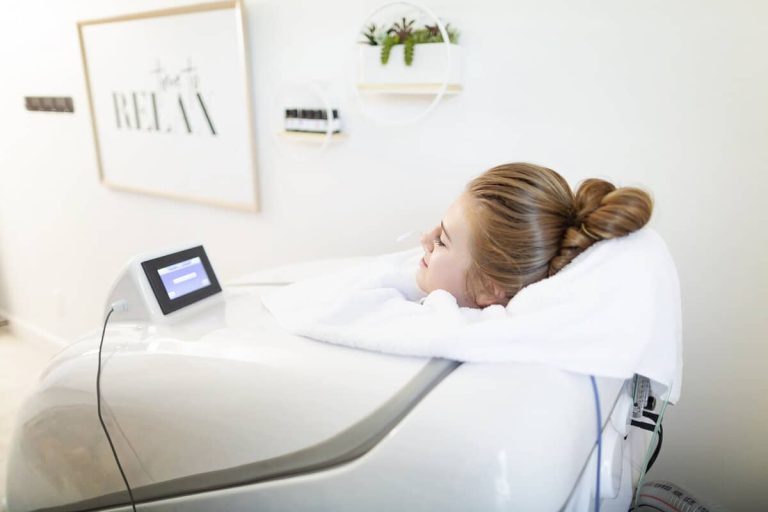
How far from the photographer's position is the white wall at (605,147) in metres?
1.04

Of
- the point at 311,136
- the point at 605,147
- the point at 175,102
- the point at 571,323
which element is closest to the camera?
the point at 571,323

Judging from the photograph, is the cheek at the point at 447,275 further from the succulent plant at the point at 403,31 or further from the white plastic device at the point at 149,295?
the succulent plant at the point at 403,31

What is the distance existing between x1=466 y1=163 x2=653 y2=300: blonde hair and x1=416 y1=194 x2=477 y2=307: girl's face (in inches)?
0.7

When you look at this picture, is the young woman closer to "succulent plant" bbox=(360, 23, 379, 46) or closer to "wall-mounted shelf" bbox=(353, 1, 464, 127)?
"wall-mounted shelf" bbox=(353, 1, 464, 127)

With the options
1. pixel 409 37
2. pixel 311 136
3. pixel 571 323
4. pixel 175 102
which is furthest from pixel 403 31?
pixel 175 102

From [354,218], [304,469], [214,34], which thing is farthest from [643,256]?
[214,34]

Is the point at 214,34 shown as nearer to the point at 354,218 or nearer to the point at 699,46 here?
the point at 354,218

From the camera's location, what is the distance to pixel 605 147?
1173 millimetres

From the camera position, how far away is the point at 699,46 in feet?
3.37

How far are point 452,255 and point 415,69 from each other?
0.62 meters

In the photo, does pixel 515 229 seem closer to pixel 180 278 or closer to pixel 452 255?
pixel 452 255

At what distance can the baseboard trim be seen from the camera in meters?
3.01

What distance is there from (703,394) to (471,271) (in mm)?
687

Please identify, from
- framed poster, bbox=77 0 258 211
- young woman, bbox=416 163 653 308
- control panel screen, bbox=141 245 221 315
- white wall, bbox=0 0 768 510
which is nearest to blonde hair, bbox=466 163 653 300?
young woman, bbox=416 163 653 308
